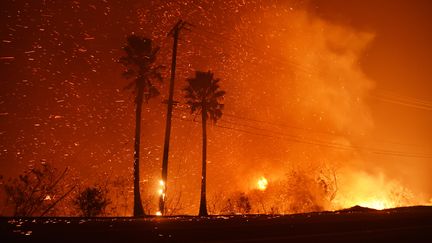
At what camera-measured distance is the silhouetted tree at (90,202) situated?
1153 inches

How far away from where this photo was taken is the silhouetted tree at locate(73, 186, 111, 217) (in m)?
29.3

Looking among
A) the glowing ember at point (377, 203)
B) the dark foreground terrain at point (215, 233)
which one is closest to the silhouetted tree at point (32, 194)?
the dark foreground terrain at point (215, 233)

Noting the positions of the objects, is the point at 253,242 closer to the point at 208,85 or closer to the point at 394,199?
the point at 208,85

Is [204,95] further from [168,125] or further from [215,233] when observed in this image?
[215,233]

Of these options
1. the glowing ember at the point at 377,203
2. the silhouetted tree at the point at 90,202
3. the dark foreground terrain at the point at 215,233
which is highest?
the glowing ember at the point at 377,203

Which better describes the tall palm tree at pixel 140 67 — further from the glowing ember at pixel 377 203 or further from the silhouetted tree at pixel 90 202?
the glowing ember at pixel 377 203

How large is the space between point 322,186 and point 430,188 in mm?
69640

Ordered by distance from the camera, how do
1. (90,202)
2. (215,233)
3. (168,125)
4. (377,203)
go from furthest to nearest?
(377,203) → (90,202) → (168,125) → (215,233)

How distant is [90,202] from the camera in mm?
29328

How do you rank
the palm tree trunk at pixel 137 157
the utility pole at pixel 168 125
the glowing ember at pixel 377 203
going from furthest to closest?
the glowing ember at pixel 377 203, the palm tree trunk at pixel 137 157, the utility pole at pixel 168 125

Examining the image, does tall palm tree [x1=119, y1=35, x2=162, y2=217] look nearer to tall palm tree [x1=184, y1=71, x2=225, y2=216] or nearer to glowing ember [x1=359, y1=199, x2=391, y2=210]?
tall palm tree [x1=184, y1=71, x2=225, y2=216]

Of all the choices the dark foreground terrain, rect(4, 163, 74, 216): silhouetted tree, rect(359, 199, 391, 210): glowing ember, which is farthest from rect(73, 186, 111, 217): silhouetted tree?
rect(359, 199, 391, 210): glowing ember

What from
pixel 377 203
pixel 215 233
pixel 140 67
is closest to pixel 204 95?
pixel 140 67

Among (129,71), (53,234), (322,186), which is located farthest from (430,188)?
(53,234)
